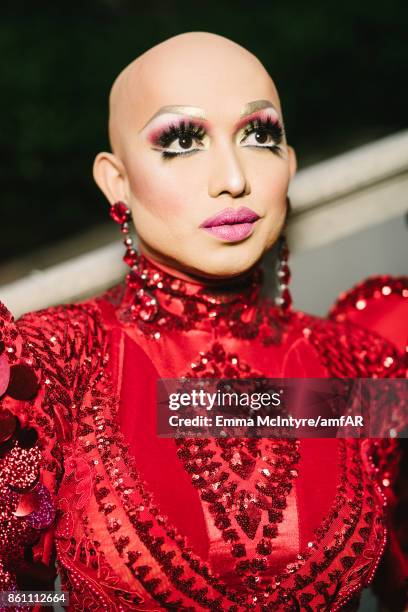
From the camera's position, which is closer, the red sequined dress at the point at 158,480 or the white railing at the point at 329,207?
the red sequined dress at the point at 158,480

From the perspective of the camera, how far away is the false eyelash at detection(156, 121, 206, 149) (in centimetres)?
134

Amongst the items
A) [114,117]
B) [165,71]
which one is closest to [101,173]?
[114,117]

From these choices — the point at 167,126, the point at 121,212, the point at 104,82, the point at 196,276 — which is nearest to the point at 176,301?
the point at 196,276

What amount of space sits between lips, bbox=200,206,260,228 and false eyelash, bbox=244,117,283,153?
4.9 inches

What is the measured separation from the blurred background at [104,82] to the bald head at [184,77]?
139cm

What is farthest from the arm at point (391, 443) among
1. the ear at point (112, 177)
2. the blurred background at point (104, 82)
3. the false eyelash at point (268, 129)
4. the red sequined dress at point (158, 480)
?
→ the blurred background at point (104, 82)

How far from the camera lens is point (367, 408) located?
1.55m

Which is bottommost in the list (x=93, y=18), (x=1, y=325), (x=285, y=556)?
(x=285, y=556)

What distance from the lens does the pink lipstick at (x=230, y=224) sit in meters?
1.33

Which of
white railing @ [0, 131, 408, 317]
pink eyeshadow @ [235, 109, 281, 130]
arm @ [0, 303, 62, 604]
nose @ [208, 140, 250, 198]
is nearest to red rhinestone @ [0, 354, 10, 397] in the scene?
arm @ [0, 303, 62, 604]

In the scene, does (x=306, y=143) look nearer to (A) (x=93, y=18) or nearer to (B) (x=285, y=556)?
(A) (x=93, y=18)

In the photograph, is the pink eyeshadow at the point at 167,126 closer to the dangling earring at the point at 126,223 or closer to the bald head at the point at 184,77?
the bald head at the point at 184,77

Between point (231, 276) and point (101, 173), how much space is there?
0.29 metres

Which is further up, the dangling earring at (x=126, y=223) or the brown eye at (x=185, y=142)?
the brown eye at (x=185, y=142)
